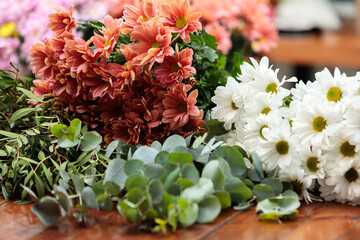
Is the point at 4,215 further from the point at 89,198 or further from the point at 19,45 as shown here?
the point at 19,45

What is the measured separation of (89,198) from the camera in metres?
0.57

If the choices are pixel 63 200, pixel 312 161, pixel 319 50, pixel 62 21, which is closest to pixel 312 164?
pixel 312 161

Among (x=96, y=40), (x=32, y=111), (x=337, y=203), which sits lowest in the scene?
(x=337, y=203)

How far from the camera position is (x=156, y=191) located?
54 cm

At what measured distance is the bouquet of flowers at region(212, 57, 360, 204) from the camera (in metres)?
0.59

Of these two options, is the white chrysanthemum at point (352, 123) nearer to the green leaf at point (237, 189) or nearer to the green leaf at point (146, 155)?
the green leaf at point (237, 189)

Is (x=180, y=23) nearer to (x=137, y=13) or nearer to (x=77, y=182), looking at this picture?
(x=137, y=13)

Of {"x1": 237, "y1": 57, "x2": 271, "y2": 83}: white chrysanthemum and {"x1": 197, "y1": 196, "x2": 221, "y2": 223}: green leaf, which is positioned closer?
{"x1": 197, "y1": 196, "x2": 221, "y2": 223}: green leaf

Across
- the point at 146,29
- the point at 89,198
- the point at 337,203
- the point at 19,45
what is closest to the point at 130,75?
the point at 146,29

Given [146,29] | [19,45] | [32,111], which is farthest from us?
[19,45]

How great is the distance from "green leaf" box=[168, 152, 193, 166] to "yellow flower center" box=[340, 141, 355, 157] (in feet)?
0.62

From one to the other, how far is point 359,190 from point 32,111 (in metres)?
0.49

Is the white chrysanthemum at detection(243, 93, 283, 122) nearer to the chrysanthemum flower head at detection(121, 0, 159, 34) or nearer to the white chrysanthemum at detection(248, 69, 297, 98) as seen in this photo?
the white chrysanthemum at detection(248, 69, 297, 98)

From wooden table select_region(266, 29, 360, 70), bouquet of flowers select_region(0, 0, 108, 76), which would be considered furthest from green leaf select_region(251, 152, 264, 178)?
wooden table select_region(266, 29, 360, 70)
